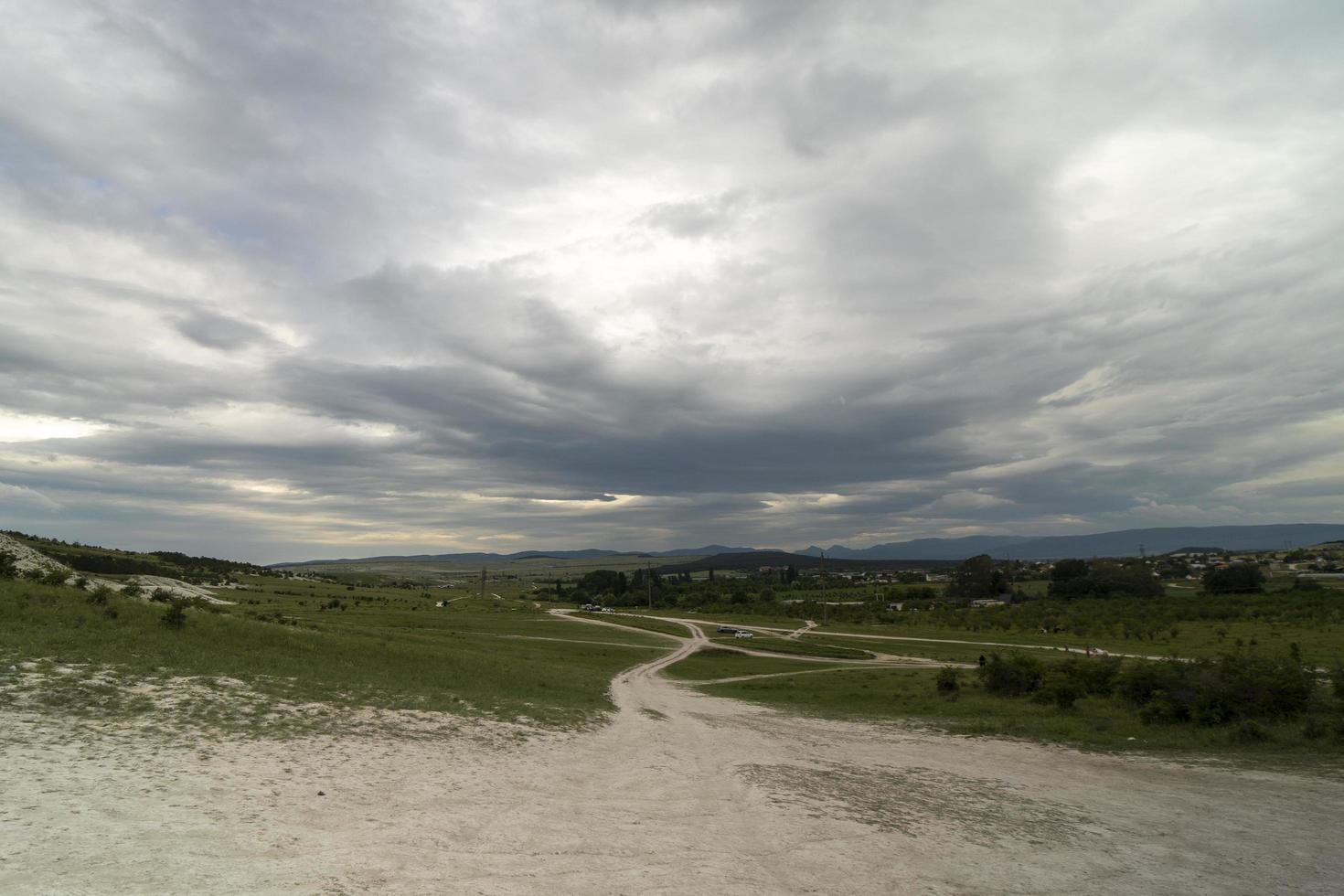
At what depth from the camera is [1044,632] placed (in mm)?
77750

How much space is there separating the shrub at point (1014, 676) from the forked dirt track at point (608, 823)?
1364 cm

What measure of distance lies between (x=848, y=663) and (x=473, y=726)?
42.2 metres

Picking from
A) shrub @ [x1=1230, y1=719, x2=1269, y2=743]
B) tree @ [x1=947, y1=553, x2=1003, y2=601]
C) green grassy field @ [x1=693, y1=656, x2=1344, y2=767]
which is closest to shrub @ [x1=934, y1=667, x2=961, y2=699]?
green grassy field @ [x1=693, y1=656, x2=1344, y2=767]

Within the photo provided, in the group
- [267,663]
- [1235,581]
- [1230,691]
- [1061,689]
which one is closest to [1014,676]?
[1061,689]

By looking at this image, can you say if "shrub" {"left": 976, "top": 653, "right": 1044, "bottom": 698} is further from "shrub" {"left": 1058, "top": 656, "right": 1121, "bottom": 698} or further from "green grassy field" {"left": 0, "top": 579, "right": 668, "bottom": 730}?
"green grassy field" {"left": 0, "top": 579, "right": 668, "bottom": 730}

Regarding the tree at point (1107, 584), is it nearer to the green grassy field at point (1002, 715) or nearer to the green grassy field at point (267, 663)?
the green grassy field at point (1002, 715)

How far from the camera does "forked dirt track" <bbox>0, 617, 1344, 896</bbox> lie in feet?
28.3

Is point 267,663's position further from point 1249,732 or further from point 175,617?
point 1249,732

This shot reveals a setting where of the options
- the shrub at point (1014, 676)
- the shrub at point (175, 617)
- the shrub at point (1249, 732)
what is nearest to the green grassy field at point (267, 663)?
the shrub at point (175, 617)

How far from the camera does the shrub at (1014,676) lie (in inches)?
1255

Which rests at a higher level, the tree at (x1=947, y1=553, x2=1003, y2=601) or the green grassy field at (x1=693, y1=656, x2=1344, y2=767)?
the green grassy field at (x1=693, y1=656, x2=1344, y2=767)

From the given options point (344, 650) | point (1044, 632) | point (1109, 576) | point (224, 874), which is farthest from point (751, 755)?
point (1109, 576)

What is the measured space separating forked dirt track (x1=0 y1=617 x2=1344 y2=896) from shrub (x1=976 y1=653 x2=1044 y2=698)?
537 inches

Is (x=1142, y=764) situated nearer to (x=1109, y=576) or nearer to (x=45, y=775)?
(x=45, y=775)
